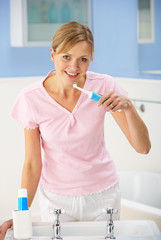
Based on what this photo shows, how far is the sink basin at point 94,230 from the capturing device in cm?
131

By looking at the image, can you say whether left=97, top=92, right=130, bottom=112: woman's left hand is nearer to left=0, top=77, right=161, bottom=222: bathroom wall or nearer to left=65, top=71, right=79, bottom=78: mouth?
left=65, top=71, right=79, bottom=78: mouth

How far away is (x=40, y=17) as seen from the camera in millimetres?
2936

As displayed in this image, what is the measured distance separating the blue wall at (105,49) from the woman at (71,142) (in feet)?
5.20

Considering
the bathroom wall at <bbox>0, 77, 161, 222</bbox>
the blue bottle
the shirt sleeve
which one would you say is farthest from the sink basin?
the bathroom wall at <bbox>0, 77, 161, 222</bbox>

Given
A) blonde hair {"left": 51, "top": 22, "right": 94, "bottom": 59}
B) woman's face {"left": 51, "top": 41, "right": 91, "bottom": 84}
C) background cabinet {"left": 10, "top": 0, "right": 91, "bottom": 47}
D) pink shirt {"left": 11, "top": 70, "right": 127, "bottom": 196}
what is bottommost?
pink shirt {"left": 11, "top": 70, "right": 127, "bottom": 196}

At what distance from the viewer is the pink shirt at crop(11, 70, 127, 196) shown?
1349mm

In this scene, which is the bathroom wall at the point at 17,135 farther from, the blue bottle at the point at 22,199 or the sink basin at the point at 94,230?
the blue bottle at the point at 22,199

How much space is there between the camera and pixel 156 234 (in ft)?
4.27

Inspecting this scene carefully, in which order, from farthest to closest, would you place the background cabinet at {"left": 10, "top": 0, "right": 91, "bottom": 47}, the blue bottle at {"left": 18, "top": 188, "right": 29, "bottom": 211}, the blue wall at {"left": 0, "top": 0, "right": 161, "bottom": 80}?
the blue wall at {"left": 0, "top": 0, "right": 161, "bottom": 80} → the background cabinet at {"left": 10, "top": 0, "right": 91, "bottom": 47} → the blue bottle at {"left": 18, "top": 188, "right": 29, "bottom": 211}

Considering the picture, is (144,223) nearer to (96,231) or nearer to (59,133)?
(96,231)

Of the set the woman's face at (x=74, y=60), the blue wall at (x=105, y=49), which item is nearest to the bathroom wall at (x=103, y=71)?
the blue wall at (x=105, y=49)

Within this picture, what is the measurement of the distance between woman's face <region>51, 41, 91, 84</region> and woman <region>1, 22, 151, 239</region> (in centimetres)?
3

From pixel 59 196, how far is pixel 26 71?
1739 millimetres

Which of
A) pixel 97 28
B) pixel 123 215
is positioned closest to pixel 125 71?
pixel 97 28
